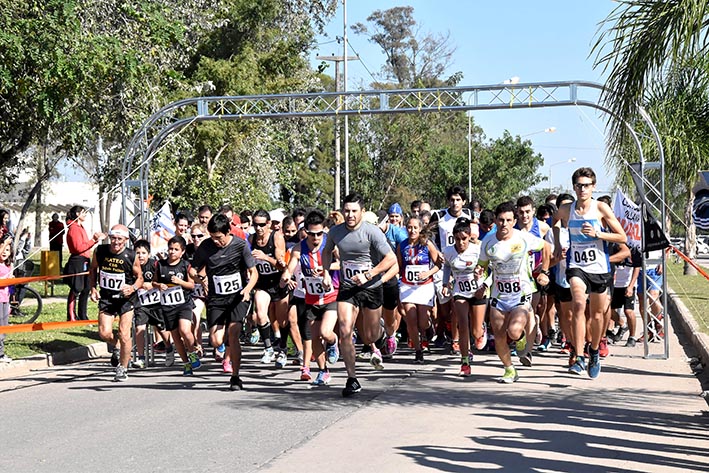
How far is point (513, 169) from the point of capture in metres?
67.7

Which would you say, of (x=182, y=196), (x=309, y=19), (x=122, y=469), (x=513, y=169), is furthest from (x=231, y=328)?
(x=513, y=169)

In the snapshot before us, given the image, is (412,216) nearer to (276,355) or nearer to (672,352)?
(276,355)

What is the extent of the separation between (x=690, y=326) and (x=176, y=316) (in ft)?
29.8

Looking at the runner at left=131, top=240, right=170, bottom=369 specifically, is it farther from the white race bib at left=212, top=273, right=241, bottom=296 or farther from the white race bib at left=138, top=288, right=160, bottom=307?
the white race bib at left=212, top=273, right=241, bottom=296

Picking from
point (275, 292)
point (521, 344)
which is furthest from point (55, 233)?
point (521, 344)

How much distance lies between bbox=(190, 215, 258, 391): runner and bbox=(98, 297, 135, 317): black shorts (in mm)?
1228

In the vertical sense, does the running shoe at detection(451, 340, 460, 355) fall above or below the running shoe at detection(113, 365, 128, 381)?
above

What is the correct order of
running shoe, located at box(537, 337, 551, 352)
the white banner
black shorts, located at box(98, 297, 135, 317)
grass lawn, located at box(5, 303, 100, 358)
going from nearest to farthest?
black shorts, located at box(98, 297, 135, 317) < the white banner < grass lawn, located at box(5, 303, 100, 358) < running shoe, located at box(537, 337, 551, 352)

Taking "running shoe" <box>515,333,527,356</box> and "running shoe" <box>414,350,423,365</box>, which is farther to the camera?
"running shoe" <box>414,350,423,365</box>

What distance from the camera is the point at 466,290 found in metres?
12.9

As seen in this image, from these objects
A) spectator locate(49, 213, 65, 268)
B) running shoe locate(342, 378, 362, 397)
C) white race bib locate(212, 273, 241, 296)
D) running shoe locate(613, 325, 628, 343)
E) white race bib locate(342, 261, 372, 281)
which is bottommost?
running shoe locate(342, 378, 362, 397)

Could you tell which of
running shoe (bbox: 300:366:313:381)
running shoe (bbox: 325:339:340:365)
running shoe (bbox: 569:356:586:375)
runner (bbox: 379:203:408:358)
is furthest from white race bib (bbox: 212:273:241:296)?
running shoe (bbox: 569:356:586:375)

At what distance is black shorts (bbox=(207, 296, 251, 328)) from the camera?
38.7ft

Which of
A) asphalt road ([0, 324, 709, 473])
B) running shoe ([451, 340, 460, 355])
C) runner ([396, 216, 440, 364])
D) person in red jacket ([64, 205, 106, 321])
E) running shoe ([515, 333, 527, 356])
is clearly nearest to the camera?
asphalt road ([0, 324, 709, 473])
